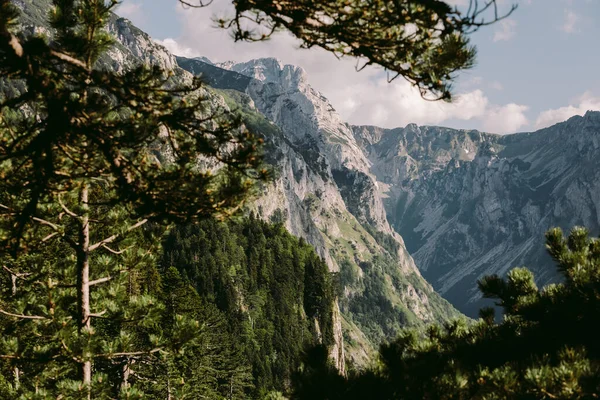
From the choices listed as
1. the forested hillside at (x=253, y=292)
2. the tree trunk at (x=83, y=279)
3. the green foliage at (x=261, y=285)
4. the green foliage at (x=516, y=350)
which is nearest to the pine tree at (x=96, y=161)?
the tree trunk at (x=83, y=279)

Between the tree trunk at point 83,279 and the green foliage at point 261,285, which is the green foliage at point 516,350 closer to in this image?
the tree trunk at point 83,279

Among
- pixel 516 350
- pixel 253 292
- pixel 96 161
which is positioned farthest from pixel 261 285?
pixel 516 350

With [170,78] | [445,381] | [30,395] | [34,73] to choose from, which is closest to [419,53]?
[170,78]

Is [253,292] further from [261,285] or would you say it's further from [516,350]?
[516,350]

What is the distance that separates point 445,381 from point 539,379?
1.17 meters

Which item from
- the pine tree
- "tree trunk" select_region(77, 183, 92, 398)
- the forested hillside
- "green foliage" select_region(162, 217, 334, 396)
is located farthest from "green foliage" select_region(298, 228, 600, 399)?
"green foliage" select_region(162, 217, 334, 396)

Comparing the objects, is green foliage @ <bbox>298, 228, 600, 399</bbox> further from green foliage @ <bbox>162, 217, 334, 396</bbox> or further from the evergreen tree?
green foliage @ <bbox>162, 217, 334, 396</bbox>

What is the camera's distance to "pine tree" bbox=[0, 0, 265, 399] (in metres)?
5.92

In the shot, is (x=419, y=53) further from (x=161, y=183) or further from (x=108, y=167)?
(x=108, y=167)

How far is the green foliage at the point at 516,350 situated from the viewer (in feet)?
14.6

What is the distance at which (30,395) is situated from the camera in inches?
378

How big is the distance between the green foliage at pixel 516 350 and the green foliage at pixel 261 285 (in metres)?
75.1

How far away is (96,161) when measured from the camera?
7.66 m

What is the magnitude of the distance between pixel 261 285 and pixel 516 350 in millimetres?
102760
